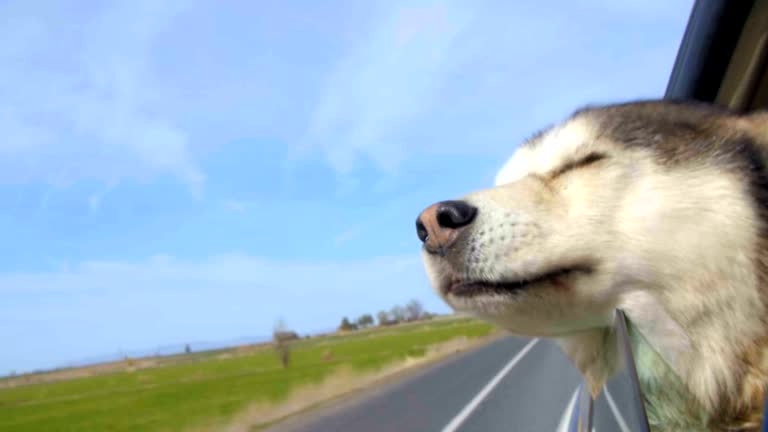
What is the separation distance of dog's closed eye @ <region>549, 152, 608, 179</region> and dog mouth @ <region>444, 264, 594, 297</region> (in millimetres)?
313

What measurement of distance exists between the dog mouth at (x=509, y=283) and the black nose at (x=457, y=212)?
0.14m

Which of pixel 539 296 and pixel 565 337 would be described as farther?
pixel 565 337

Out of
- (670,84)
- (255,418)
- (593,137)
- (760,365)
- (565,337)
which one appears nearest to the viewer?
(760,365)

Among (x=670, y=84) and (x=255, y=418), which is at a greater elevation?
(x=670, y=84)

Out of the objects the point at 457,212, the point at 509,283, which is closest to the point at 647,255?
the point at 509,283

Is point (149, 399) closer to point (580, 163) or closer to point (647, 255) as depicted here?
point (580, 163)

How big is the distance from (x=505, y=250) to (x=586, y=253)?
0.17 meters

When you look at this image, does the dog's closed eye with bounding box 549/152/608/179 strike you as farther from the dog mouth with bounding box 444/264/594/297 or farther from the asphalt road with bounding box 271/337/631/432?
the asphalt road with bounding box 271/337/631/432

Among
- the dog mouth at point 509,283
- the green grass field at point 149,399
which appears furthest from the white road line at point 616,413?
the green grass field at point 149,399

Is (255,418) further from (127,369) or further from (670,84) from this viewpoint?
(127,369)

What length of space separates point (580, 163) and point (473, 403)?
924 cm

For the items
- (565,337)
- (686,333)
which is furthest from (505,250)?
(686,333)

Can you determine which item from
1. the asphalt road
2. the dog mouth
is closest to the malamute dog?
the dog mouth

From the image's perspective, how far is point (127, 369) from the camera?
82.9m
